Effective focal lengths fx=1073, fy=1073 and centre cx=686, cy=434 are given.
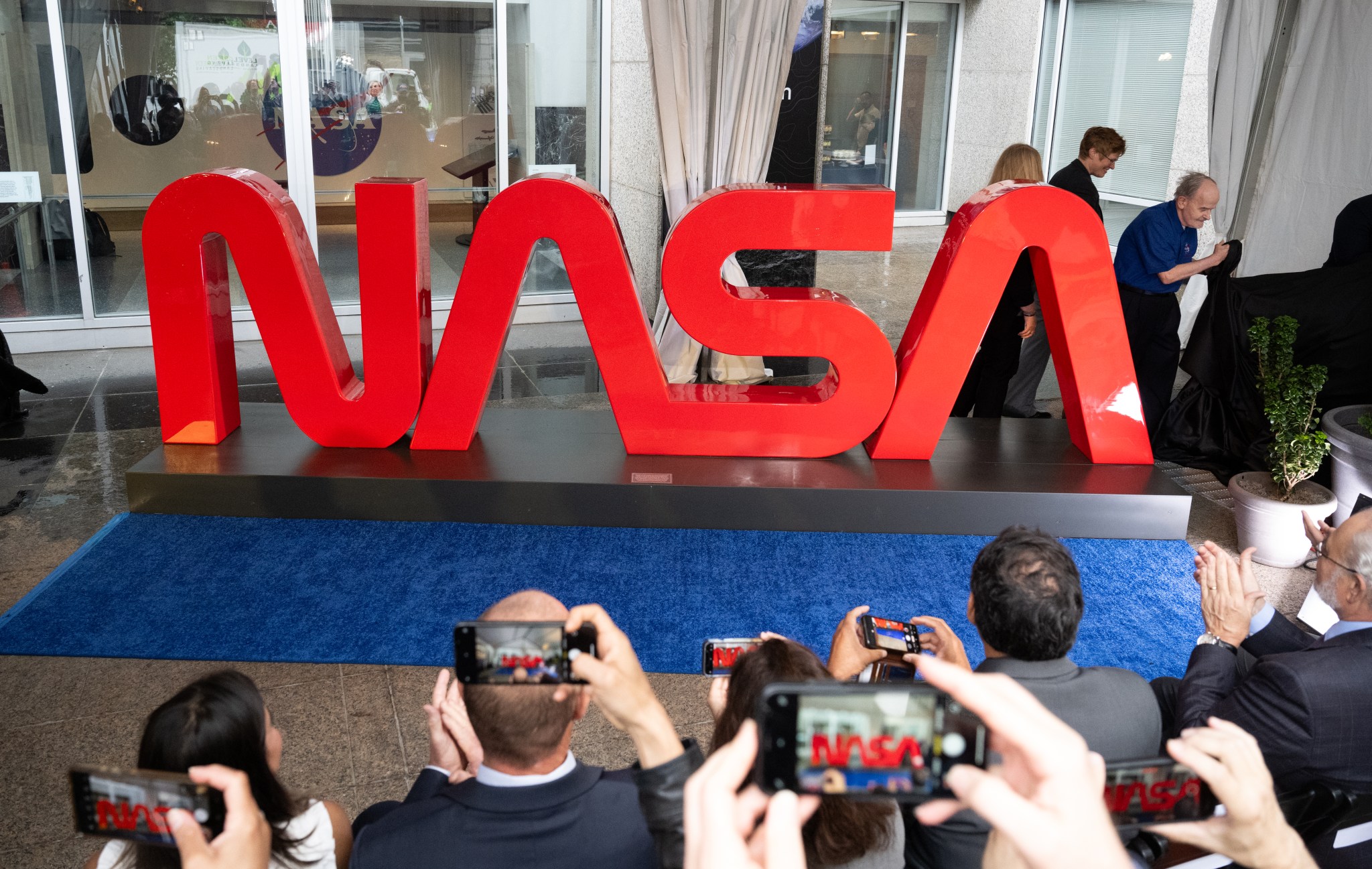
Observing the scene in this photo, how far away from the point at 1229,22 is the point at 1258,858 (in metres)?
5.69

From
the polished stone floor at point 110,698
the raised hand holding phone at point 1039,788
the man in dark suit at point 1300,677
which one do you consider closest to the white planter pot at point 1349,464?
the polished stone floor at point 110,698

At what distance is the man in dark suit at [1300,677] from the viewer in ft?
6.47

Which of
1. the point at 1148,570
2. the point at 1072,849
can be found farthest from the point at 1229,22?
the point at 1072,849

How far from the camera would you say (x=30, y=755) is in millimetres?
3014

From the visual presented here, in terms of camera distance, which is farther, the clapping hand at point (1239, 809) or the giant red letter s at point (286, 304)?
the giant red letter s at point (286, 304)

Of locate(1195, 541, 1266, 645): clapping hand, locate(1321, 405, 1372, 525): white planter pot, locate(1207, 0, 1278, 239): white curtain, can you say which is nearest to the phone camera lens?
locate(1195, 541, 1266, 645): clapping hand

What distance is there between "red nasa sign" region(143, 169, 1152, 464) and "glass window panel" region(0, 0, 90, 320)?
10.6ft

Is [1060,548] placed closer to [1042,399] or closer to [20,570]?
[20,570]

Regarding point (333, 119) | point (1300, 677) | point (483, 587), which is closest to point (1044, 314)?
point (483, 587)

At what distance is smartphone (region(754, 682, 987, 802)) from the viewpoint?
3.28ft

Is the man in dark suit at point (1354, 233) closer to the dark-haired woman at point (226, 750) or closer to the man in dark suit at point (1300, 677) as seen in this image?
the man in dark suit at point (1300, 677)

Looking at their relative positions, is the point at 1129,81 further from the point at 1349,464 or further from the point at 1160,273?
the point at 1349,464

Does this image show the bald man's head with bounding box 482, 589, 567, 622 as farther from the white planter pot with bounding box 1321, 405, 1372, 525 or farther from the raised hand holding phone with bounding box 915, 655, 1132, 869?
the white planter pot with bounding box 1321, 405, 1372, 525

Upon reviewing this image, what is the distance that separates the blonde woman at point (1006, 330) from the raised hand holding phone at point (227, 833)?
443 centimetres
